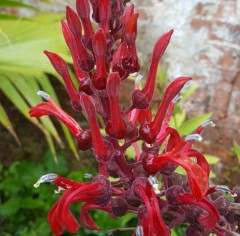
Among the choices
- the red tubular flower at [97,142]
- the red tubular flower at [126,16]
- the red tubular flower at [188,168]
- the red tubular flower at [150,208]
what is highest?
the red tubular flower at [126,16]

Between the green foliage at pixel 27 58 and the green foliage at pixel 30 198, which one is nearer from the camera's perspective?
the green foliage at pixel 27 58

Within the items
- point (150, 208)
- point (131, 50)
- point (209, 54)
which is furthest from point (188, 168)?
point (209, 54)

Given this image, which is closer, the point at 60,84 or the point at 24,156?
the point at 60,84

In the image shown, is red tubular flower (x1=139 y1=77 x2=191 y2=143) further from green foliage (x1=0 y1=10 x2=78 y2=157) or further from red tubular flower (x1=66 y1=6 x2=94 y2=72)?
green foliage (x1=0 y1=10 x2=78 y2=157)

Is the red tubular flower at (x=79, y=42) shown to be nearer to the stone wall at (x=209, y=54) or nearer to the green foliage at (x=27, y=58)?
the green foliage at (x=27, y=58)

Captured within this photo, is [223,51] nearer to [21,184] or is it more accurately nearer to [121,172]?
[21,184]

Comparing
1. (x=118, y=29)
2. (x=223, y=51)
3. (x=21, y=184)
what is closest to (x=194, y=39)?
(x=223, y=51)

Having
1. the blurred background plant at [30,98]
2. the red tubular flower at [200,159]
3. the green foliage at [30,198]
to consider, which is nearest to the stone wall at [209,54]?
the blurred background plant at [30,98]
